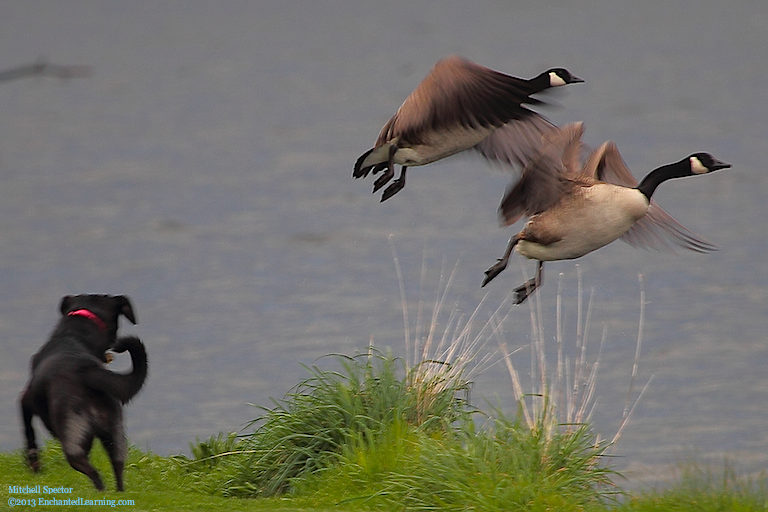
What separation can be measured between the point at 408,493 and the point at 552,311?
5.98m

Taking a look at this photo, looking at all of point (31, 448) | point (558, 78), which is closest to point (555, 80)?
point (558, 78)

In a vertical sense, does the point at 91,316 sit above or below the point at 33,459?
above

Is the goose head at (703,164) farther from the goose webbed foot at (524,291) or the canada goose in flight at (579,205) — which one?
the goose webbed foot at (524,291)

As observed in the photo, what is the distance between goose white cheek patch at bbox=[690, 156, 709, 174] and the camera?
207 inches

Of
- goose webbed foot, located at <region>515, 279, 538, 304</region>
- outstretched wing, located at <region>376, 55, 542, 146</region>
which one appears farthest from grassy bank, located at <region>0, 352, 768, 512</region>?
outstretched wing, located at <region>376, 55, 542, 146</region>

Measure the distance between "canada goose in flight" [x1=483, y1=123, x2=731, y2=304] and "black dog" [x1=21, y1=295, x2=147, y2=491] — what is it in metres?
2.09

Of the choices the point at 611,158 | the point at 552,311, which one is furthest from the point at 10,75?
the point at 552,311

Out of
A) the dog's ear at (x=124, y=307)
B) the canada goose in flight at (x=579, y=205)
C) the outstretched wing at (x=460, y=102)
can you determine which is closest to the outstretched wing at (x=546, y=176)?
the canada goose in flight at (x=579, y=205)

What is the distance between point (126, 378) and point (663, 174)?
9.97 ft

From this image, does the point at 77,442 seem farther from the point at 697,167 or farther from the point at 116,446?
the point at 697,167

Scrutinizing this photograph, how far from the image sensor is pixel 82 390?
18.6ft

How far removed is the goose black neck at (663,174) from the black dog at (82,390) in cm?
284

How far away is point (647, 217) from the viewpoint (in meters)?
5.86

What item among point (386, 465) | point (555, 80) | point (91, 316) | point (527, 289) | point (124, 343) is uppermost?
point (555, 80)
